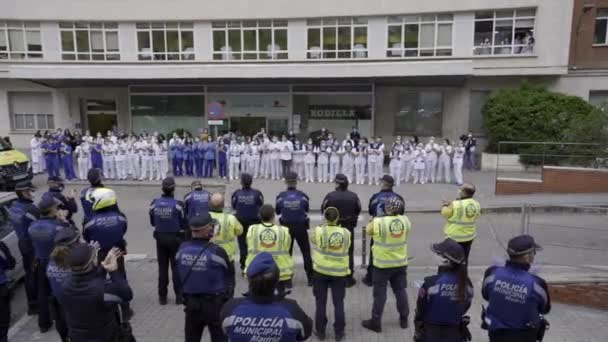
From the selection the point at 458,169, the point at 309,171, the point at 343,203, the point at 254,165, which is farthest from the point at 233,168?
the point at 343,203

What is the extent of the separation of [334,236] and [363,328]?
1.51m

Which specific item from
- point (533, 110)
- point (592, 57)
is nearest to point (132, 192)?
point (533, 110)

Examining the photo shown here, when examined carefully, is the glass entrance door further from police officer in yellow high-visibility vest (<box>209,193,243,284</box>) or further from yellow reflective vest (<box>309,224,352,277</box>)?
yellow reflective vest (<box>309,224,352,277</box>)

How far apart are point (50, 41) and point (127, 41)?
175 inches

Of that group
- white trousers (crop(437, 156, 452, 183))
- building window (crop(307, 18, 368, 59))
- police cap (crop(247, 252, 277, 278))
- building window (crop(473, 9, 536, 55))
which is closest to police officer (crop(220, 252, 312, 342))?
police cap (crop(247, 252, 277, 278))

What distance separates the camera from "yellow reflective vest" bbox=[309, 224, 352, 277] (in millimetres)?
5582

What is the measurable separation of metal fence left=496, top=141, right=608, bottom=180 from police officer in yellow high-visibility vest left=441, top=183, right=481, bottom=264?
26.2 ft

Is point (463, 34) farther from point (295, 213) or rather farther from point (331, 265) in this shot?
point (331, 265)

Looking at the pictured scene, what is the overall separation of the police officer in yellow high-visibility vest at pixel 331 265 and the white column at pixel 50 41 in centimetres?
2520

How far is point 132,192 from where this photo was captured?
16.0 m

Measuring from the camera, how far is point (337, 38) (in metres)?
23.7

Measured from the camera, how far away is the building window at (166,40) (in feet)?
81.4

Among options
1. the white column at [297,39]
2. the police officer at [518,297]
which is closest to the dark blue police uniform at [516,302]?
the police officer at [518,297]

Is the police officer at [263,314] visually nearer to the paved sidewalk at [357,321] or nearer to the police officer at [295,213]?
the paved sidewalk at [357,321]
